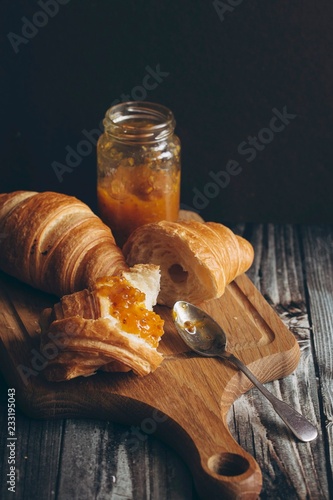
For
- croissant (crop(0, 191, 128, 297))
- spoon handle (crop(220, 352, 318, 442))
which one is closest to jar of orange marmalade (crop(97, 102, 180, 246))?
croissant (crop(0, 191, 128, 297))

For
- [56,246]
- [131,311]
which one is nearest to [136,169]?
[56,246]

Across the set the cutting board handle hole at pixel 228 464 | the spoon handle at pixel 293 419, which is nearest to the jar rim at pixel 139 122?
the spoon handle at pixel 293 419

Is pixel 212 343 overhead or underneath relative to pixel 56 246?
underneath

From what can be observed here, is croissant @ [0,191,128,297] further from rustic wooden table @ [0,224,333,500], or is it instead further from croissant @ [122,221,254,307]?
rustic wooden table @ [0,224,333,500]

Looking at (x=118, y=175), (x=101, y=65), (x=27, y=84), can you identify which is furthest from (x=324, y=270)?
(x=27, y=84)

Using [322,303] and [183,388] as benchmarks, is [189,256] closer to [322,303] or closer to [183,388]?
[183,388]

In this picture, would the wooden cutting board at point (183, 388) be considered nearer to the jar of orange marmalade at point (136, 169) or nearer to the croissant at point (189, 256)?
the croissant at point (189, 256)
